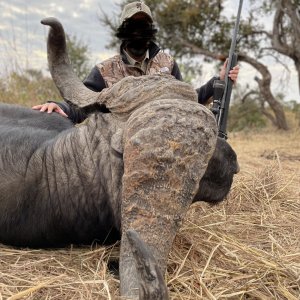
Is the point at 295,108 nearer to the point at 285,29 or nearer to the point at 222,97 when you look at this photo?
the point at 285,29

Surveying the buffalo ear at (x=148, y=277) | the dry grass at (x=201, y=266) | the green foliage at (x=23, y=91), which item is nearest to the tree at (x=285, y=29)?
the green foliage at (x=23, y=91)

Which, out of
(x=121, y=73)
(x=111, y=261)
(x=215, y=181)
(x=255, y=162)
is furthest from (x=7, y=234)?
(x=255, y=162)

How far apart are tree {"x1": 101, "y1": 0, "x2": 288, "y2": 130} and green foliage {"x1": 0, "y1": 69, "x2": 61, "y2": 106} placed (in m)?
9.02

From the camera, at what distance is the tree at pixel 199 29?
52.7 ft

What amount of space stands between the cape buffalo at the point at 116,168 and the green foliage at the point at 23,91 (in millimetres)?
4961

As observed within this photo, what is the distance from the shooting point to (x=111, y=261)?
2.15 meters

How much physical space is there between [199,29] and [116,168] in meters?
15.6

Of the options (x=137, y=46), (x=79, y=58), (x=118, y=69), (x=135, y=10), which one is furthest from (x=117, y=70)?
(x=79, y=58)

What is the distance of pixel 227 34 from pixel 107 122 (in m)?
15.1

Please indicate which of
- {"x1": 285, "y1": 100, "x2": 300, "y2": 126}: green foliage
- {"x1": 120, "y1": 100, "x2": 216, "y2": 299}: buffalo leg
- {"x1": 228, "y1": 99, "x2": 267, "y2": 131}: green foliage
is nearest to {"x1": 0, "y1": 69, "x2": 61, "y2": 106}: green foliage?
{"x1": 120, "y1": 100, "x2": 216, "y2": 299}: buffalo leg

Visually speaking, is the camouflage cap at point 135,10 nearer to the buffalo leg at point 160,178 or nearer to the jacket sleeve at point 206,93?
the jacket sleeve at point 206,93

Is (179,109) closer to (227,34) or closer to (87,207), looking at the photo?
(87,207)

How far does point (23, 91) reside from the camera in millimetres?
7672

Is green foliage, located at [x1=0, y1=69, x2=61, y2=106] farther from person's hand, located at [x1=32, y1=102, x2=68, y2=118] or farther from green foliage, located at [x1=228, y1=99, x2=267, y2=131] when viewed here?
green foliage, located at [x1=228, y1=99, x2=267, y2=131]
